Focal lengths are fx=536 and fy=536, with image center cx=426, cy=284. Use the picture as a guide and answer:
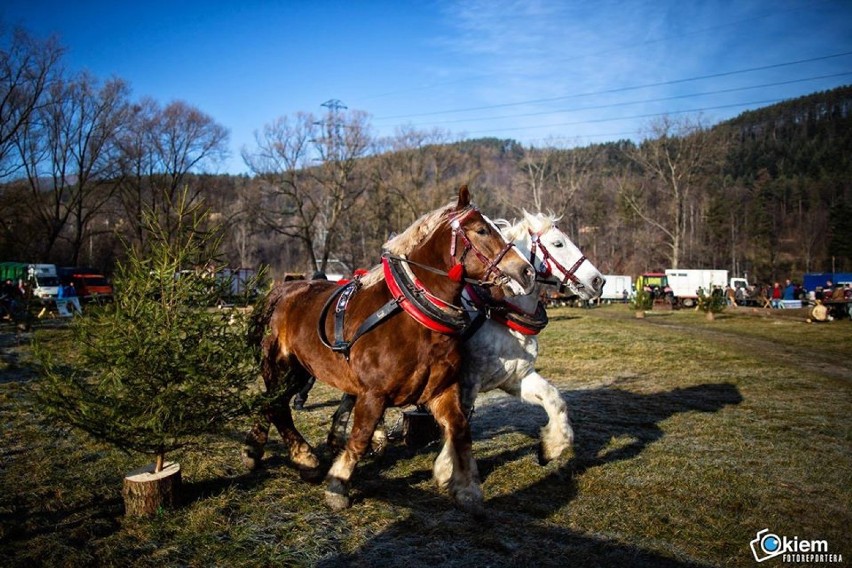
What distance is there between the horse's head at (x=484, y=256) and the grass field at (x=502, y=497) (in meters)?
1.95

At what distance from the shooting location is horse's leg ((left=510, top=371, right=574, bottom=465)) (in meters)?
5.41

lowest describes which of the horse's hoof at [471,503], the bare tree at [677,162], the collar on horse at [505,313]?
the horse's hoof at [471,503]

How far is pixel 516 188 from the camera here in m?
52.0

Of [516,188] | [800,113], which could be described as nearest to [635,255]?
[516,188]

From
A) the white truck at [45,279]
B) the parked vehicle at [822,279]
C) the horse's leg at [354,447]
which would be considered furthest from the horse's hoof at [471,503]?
the parked vehicle at [822,279]

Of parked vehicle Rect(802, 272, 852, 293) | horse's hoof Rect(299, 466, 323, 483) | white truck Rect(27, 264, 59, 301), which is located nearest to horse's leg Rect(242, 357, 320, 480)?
horse's hoof Rect(299, 466, 323, 483)

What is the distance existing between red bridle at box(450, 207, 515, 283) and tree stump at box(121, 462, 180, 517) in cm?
283

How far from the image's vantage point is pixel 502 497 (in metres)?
4.92

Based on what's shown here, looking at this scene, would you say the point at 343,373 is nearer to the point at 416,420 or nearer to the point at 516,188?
the point at 416,420

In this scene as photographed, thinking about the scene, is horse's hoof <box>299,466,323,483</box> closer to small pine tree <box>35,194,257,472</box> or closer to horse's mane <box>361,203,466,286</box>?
small pine tree <box>35,194,257,472</box>

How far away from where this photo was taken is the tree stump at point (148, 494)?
417 cm

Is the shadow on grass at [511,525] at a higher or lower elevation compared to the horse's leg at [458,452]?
lower

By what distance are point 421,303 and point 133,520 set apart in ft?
9.05

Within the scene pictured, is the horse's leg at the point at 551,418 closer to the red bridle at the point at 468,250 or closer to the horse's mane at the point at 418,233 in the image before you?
the red bridle at the point at 468,250
